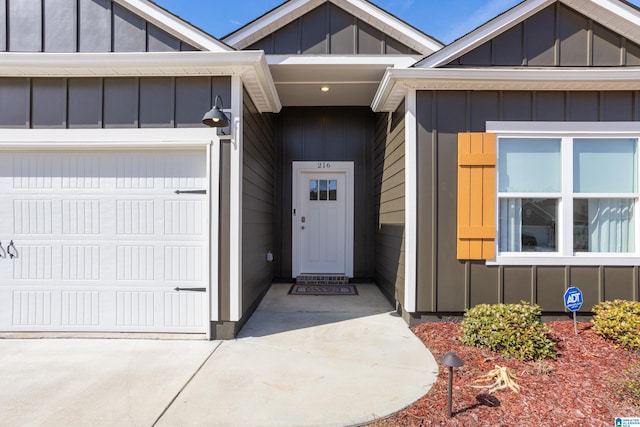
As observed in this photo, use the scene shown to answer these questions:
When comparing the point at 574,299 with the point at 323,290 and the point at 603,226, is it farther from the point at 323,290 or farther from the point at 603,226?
the point at 323,290

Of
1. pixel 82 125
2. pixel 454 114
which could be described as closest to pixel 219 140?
pixel 82 125

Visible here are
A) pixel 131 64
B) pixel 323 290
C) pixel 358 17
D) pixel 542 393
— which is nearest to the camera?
pixel 542 393

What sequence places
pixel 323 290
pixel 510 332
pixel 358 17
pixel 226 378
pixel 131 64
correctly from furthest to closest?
pixel 323 290
pixel 358 17
pixel 131 64
pixel 510 332
pixel 226 378

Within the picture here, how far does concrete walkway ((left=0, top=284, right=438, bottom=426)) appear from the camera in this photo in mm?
2033

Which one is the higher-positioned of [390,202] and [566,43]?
[566,43]

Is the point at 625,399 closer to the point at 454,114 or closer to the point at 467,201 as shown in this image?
the point at 467,201

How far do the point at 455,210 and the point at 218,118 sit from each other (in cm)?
269

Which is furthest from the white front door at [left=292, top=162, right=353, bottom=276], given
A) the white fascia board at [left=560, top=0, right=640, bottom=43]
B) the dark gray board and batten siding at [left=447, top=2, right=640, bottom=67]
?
the white fascia board at [left=560, top=0, right=640, bottom=43]

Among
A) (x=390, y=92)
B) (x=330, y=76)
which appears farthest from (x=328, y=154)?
(x=390, y=92)

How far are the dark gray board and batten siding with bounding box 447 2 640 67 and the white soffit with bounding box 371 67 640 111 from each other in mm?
189

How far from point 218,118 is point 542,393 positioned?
3404 millimetres

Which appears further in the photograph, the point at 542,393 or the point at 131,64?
the point at 131,64

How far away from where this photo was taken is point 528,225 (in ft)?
11.9

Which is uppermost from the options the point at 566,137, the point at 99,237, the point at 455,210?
the point at 566,137
